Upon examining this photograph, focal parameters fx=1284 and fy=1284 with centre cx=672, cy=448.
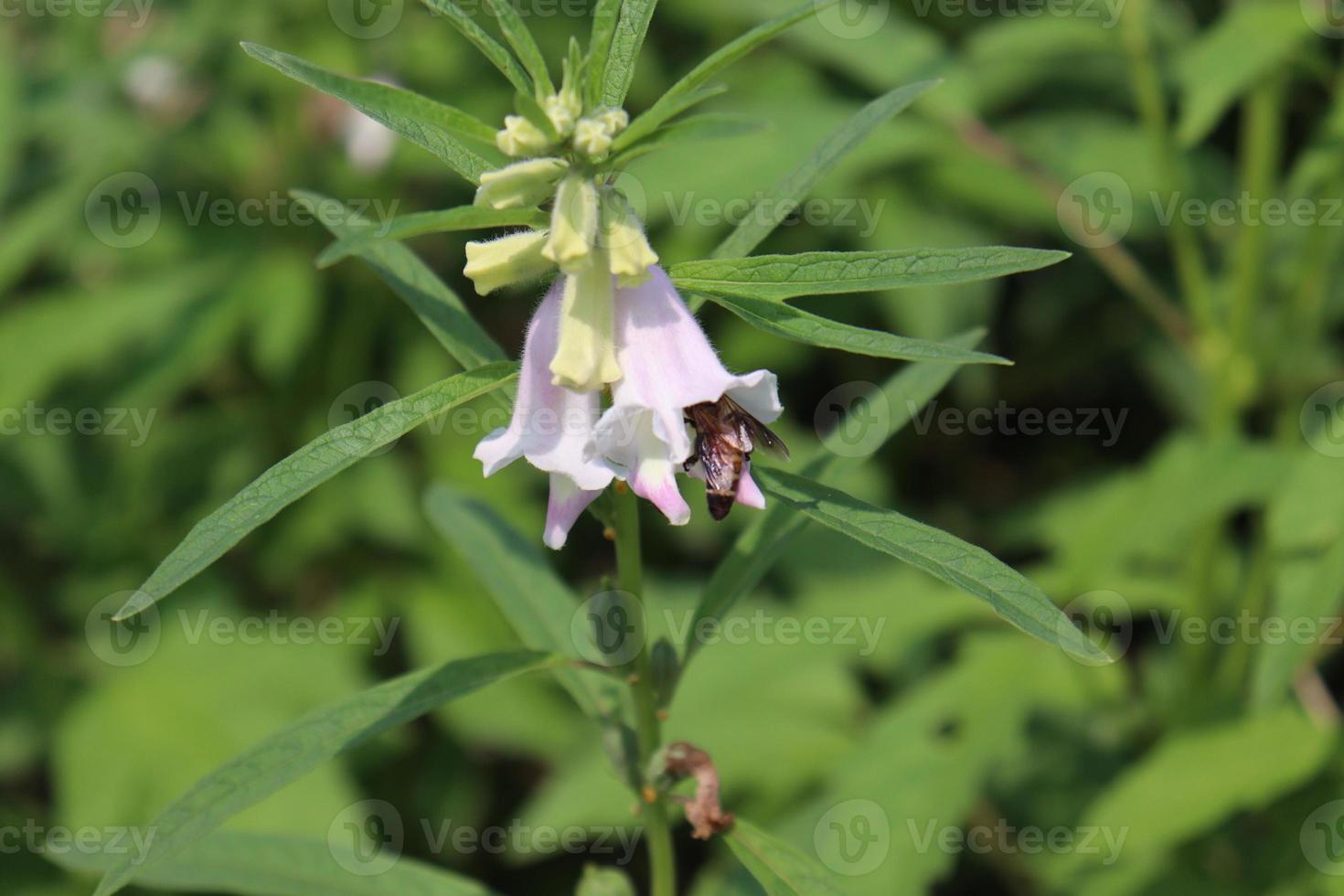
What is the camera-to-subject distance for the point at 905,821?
289 centimetres

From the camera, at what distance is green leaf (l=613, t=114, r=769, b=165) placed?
138cm

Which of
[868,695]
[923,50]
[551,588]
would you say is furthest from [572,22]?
[551,588]

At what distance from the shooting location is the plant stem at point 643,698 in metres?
1.58

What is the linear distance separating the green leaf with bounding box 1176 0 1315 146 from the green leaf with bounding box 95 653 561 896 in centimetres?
196

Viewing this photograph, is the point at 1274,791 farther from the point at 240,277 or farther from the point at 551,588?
the point at 240,277

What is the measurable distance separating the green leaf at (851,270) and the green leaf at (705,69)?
0.16 metres

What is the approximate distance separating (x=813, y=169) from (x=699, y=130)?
0.98ft

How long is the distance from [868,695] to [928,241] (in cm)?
149

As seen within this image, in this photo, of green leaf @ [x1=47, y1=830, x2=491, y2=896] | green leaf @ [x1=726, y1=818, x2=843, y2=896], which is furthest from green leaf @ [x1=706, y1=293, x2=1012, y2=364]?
green leaf @ [x1=47, y1=830, x2=491, y2=896]

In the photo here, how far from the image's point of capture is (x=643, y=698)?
1.72 meters

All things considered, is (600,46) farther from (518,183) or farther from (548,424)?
(548,424)

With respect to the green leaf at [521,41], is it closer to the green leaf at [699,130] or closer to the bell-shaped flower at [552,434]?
the green leaf at [699,130]

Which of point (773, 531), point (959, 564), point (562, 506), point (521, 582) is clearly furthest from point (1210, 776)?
point (562, 506)

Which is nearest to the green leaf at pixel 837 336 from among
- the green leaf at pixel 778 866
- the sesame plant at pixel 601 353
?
the sesame plant at pixel 601 353
